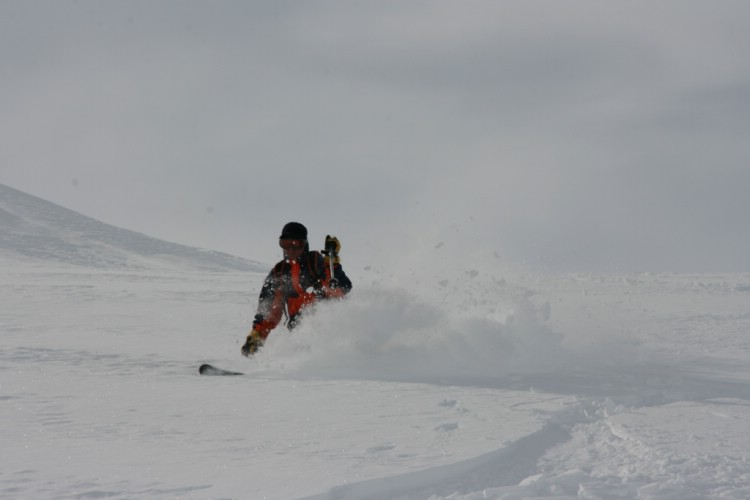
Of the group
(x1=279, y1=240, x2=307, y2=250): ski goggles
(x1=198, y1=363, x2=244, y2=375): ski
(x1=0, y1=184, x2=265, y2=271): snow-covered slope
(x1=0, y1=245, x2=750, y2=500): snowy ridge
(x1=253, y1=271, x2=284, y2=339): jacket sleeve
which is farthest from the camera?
(x1=0, y1=184, x2=265, y2=271): snow-covered slope

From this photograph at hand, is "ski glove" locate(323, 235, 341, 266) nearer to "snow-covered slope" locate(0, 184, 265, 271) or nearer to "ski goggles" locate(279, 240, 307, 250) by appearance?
"ski goggles" locate(279, 240, 307, 250)

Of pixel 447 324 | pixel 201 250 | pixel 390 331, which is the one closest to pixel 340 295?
pixel 390 331

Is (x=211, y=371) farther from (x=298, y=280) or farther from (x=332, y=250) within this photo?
(x=332, y=250)

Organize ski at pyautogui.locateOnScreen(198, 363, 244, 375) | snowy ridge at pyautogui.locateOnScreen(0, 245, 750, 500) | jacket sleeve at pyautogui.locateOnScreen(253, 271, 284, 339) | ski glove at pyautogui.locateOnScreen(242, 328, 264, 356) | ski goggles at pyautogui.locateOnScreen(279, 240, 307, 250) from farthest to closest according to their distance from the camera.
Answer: ski goggles at pyautogui.locateOnScreen(279, 240, 307, 250)
jacket sleeve at pyautogui.locateOnScreen(253, 271, 284, 339)
ski glove at pyautogui.locateOnScreen(242, 328, 264, 356)
ski at pyautogui.locateOnScreen(198, 363, 244, 375)
snowy ridge at pyautogui.locateOnScreen(0, 245, 750, 500)

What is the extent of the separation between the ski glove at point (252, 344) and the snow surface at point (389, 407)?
157 mm

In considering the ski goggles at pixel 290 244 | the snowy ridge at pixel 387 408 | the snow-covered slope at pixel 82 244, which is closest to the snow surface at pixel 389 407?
the snowy ridge at pixel 387 408

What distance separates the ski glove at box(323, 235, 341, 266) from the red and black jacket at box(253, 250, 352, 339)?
0.15 feet

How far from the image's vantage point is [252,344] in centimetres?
625

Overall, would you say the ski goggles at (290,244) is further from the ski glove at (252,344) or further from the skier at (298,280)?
the ski glove at (252,344)

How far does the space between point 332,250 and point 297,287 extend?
21.3 inches

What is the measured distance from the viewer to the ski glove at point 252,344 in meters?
6.20

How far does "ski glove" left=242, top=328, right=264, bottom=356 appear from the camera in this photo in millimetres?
6203

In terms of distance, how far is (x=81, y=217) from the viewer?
187 ft

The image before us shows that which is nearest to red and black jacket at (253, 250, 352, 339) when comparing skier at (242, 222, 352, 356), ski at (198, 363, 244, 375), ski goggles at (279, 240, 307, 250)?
skier at (242, 222, 352, 356)
